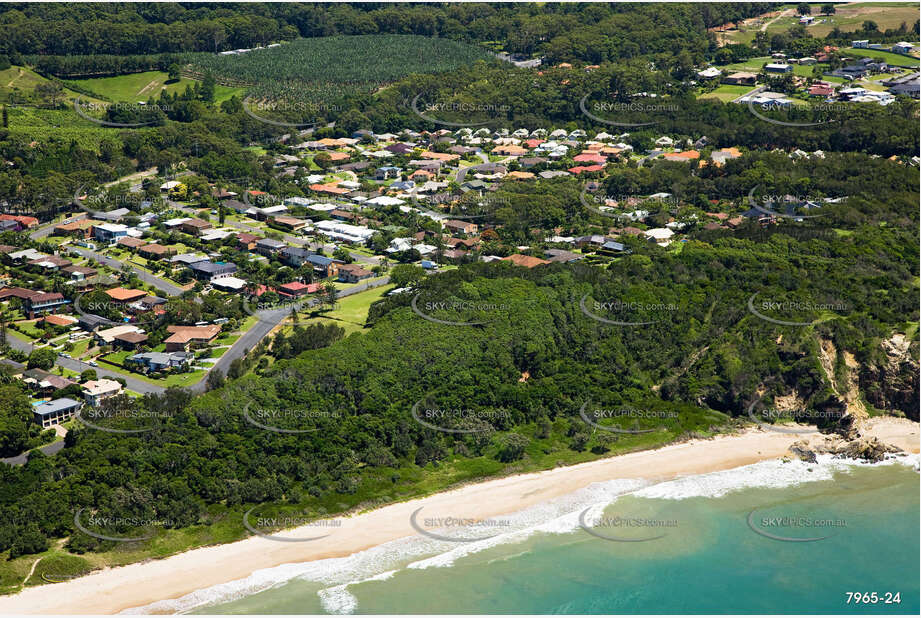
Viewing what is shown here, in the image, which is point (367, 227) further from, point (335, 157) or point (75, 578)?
point (75, 578)

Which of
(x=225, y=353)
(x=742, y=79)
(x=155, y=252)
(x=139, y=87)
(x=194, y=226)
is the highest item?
(x=139, y=87)

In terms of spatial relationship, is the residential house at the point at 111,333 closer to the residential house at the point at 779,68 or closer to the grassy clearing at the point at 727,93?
the grassy clearing at the point at 727,93

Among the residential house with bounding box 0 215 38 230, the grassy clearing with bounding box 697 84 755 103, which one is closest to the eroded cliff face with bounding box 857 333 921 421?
the grassy clearing with bounding box 697 84 755 103

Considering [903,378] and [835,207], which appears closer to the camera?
[903,378]

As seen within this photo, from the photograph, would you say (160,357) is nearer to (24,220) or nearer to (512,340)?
(512,340)

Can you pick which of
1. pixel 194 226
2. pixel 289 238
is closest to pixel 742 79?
pixel 289 238

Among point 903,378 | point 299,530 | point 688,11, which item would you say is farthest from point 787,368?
point 688,11
